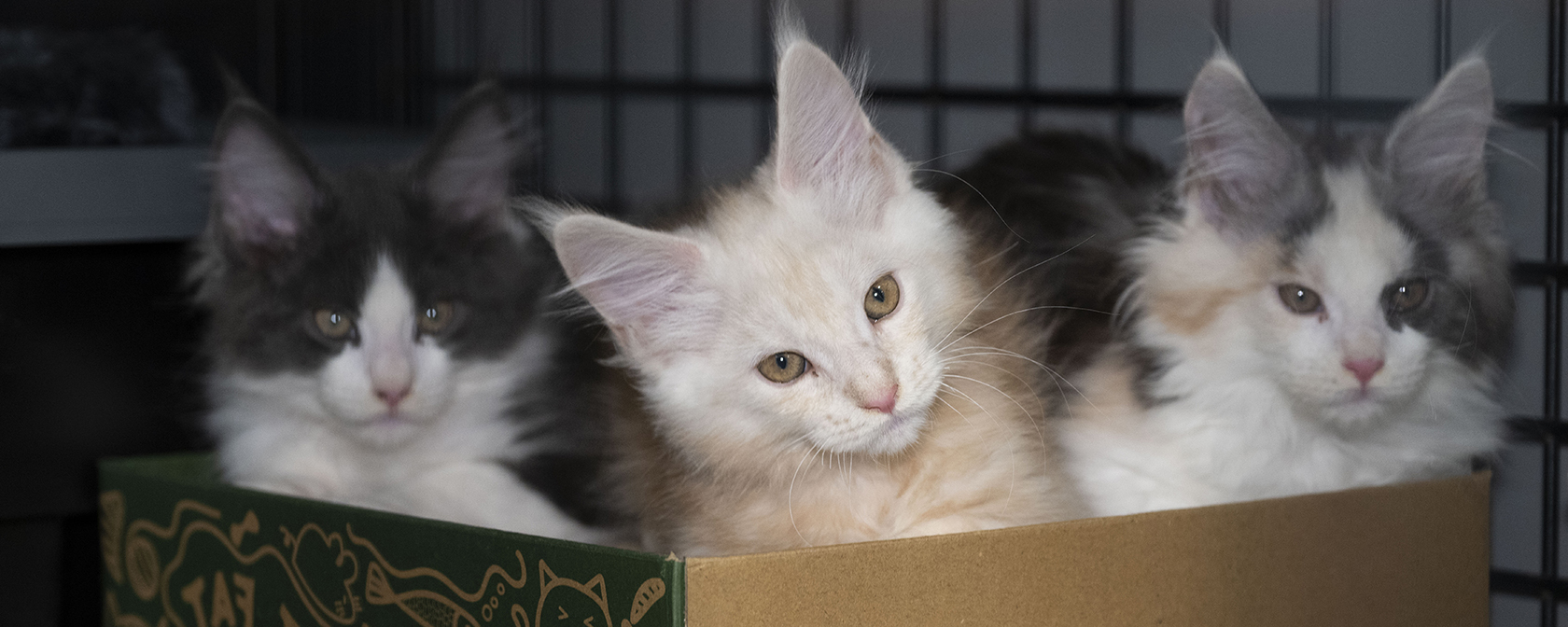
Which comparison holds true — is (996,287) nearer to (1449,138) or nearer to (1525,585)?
(1449,138)

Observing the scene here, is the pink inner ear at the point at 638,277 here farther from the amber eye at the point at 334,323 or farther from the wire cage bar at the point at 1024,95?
the amber eye at the point at 334,323

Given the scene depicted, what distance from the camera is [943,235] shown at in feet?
4.29

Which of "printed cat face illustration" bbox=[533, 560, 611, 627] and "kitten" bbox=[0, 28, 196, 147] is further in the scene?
"kitten" bbox=[0, 28, 196, 147]

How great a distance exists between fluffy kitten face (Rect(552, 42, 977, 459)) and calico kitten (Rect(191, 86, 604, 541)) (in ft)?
1.10

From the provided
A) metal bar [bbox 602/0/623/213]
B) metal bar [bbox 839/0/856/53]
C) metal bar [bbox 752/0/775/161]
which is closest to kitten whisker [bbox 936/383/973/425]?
metal bar [bbox 839/0/856/53]

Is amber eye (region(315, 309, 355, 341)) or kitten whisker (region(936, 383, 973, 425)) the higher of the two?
amber eye (region(315, 309, 355, 341))

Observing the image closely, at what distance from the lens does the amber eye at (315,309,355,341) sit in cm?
153

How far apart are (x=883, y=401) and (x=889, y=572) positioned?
15 cm

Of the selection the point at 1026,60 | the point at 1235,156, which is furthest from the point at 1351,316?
the point at 1026,60

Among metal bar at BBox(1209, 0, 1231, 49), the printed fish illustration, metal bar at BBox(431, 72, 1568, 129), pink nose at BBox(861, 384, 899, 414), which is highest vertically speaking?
metal bar at BBox(1209, 0, 1231, 49)

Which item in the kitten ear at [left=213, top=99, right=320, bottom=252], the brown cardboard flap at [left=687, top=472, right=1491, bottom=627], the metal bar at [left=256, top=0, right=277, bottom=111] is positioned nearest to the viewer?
the brown cardboard flap at [left=687, top=472, right=1491, bottom=627]

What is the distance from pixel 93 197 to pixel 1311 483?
1573 millimetres

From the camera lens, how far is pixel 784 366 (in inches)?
47.8

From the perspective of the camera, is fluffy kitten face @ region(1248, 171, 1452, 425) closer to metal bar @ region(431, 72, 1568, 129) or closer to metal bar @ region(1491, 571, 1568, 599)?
metal bar @ region(431, 72, 1568, 129)
